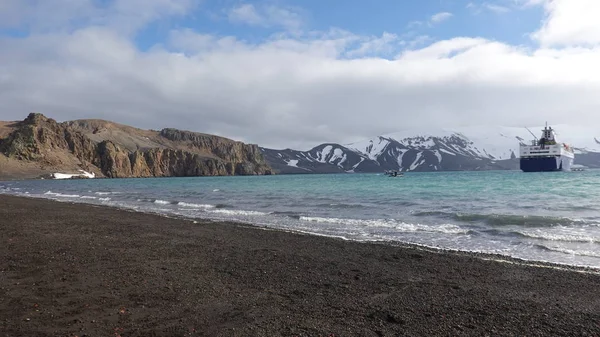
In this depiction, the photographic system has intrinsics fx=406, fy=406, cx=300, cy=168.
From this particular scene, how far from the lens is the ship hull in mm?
114625

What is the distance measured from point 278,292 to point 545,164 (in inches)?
5091

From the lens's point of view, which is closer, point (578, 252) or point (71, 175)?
point (578, 252)

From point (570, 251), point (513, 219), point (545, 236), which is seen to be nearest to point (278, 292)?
point (570, 251)

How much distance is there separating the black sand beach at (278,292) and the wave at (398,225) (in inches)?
183

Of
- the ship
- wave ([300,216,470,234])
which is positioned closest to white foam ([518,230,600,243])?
wave ([300,216,470,234])

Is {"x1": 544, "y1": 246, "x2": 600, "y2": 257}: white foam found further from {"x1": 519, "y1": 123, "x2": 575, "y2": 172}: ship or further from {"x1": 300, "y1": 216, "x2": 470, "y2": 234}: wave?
{"x1": 519, "y1": 123, "x2": 575, "y2": 172}: ship

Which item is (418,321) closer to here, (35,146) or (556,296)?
(556,296)

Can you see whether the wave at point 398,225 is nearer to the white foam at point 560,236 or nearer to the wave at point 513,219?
the white foam at point 560,236

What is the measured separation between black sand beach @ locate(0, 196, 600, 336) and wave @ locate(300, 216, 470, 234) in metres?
4.66

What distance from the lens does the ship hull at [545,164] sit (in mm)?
114625

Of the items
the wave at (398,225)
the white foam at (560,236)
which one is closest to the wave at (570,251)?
the white foam at (560,236)

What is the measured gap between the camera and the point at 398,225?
17.1 metres

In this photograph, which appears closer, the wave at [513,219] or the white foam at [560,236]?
the white foam at [560,236]

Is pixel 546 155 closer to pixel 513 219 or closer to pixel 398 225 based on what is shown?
pixel 513 219
